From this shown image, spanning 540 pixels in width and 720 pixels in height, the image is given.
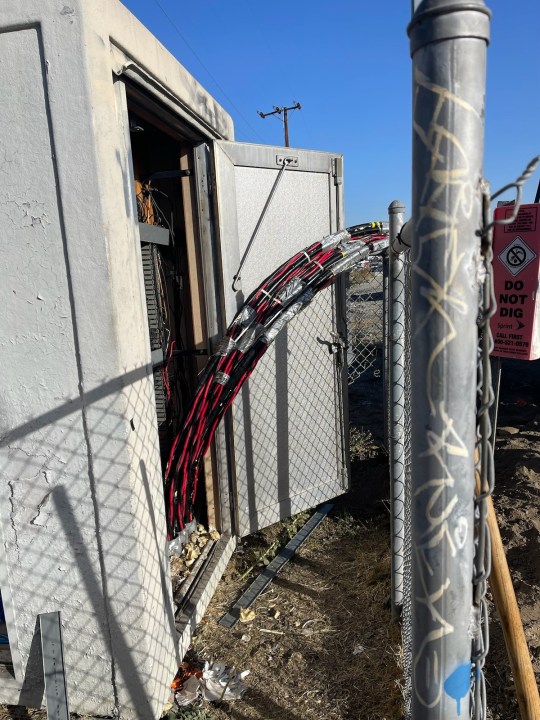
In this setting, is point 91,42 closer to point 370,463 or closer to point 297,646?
point 297,646

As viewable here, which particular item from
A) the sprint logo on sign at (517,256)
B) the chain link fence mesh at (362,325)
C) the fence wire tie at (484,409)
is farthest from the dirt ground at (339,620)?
the sprint logo on sign at (517,256)

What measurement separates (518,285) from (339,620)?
2.27 metres

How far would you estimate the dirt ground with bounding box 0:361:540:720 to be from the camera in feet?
7.93

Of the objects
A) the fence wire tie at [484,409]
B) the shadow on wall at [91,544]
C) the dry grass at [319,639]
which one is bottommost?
the dry grass at [319,639]

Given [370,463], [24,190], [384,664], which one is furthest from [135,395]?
[370,463]

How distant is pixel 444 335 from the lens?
87 cm

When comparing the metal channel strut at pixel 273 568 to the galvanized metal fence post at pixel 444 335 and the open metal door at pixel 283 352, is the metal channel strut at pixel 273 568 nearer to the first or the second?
the open metal door at pixel 283 352

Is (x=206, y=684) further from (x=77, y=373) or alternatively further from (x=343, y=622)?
(x=77, y=373)

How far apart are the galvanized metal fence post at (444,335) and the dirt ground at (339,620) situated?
1708 mm

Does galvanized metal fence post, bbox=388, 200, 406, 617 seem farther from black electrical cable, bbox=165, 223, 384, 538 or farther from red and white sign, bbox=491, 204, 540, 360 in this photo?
black electrical cable, bbox=165, 223, 384, 538

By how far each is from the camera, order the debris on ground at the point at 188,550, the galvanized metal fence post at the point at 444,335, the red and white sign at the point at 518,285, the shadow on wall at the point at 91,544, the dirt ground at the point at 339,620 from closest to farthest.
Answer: the galvanized metal fence post at the point at 444,335, the red and white sign at the point at 518,285, the shadow on wall at the point at 91,544, the dirt ground at the point at 339,620, the debris on ground at the point at 188,550

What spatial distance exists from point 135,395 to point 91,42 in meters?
1.44

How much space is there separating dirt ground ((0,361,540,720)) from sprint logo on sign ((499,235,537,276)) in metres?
1.86

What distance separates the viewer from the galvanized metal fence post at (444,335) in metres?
0.80
